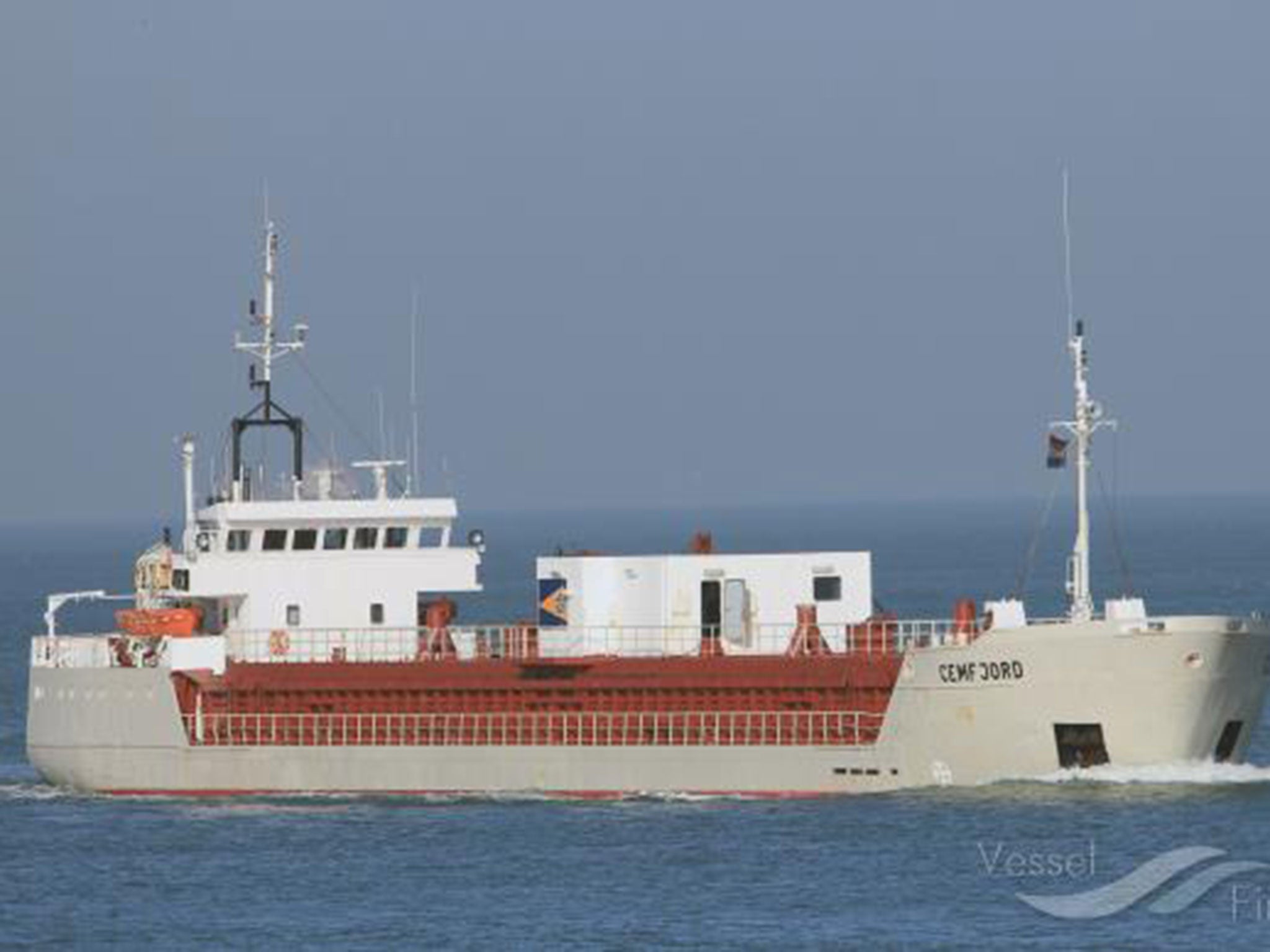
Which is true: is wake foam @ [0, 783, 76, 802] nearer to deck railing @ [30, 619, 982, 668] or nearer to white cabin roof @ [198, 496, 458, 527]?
deck railing @ [30, 619, 982, 668]

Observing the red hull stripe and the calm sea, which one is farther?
the red hull stripe

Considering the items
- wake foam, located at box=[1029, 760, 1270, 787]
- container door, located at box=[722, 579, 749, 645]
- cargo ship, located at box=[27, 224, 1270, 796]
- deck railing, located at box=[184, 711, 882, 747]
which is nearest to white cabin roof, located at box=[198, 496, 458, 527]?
cargo ship, located at box=[27, 224, 1270, 796]

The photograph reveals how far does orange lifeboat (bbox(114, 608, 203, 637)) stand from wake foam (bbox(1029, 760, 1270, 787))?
15530 millimetres

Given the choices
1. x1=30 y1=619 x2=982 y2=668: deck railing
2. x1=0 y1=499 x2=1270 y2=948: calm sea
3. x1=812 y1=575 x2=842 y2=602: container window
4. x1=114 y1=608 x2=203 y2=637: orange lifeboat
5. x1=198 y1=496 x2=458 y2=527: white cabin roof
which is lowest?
x1=0 y1=499 x2=1270 y2=948: calm sea

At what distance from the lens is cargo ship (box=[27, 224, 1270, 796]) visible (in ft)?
165

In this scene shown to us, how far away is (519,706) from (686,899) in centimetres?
1046

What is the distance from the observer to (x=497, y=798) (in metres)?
53.7

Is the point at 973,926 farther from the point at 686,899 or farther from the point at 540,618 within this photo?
the point at 540,618

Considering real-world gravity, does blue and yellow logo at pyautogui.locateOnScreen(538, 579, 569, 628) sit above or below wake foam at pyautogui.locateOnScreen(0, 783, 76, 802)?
above

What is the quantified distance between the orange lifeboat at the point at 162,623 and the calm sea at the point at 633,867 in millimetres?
3060

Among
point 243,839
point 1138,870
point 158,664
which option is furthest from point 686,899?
point 158,664

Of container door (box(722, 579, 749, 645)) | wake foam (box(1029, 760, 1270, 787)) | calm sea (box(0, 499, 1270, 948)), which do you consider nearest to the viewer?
calm sea (box(0, 499, 1270, 948))

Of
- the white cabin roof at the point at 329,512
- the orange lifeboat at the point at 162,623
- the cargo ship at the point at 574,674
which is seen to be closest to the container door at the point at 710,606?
the cargo ship at the point at 574,674

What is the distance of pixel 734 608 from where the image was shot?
179ft
